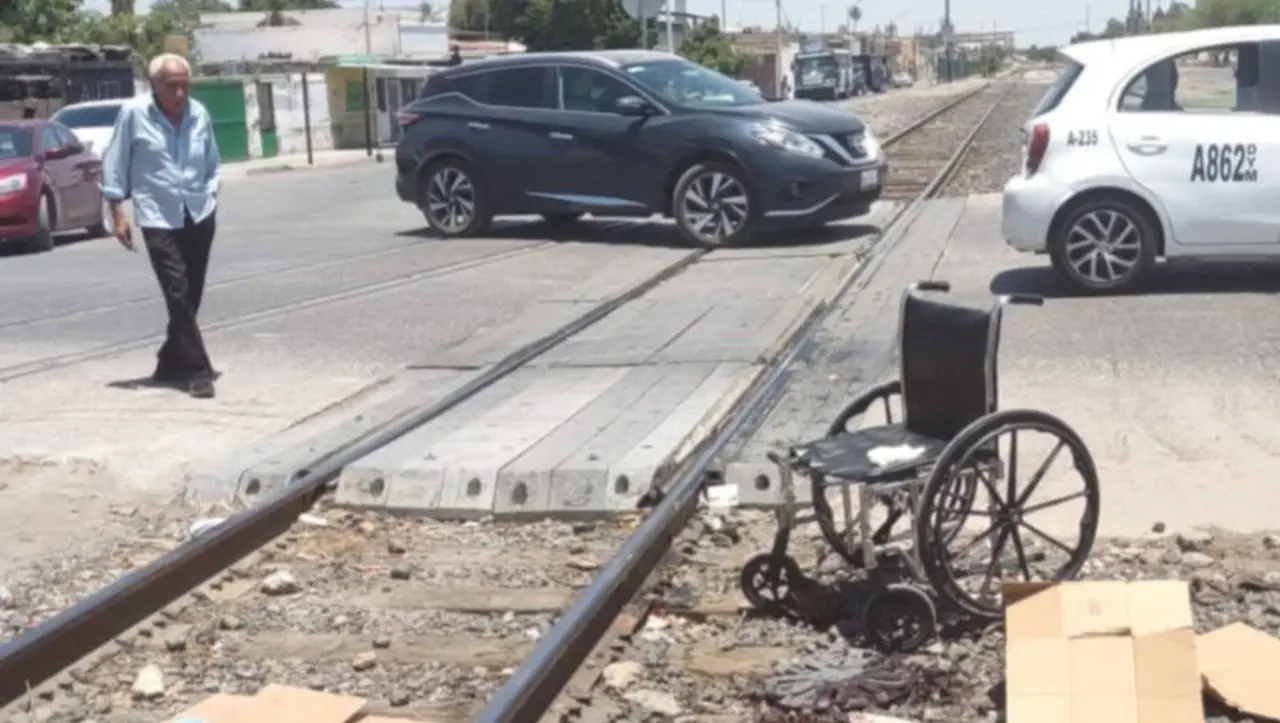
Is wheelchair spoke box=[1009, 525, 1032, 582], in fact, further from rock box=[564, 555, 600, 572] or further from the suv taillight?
the suv taillight

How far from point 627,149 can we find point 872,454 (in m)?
11.7

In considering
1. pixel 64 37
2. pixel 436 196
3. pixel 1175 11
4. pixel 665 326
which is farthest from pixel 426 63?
pixel 1175 11

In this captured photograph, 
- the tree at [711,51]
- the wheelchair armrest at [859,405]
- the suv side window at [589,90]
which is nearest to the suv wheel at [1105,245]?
the wheelchair armrest at [859,405]

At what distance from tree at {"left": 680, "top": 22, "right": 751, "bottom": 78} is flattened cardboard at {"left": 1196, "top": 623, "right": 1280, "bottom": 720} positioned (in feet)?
194

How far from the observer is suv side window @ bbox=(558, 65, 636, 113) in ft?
59.2

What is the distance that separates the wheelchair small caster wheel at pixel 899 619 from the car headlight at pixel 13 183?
53.2 feet

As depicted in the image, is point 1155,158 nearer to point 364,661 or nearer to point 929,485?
point 929,485

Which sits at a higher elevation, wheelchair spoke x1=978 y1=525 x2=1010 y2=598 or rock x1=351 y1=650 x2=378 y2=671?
wheelchair spoke x1=978 y1=525 x2=1010 y2=598

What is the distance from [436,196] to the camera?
19344 mm

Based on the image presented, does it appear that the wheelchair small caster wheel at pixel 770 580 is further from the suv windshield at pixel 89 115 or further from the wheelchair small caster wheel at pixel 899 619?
the suv windshield at pixel 89 115

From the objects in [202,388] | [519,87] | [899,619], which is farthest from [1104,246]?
[519,87]

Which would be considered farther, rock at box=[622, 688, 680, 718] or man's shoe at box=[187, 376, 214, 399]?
man's shoe at box=[187, 376, 214, 399]

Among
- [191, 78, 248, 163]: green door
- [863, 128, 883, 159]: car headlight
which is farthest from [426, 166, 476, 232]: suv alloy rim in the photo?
[191, 78, 248, 163]: green door

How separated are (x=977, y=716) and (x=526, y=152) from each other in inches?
536
